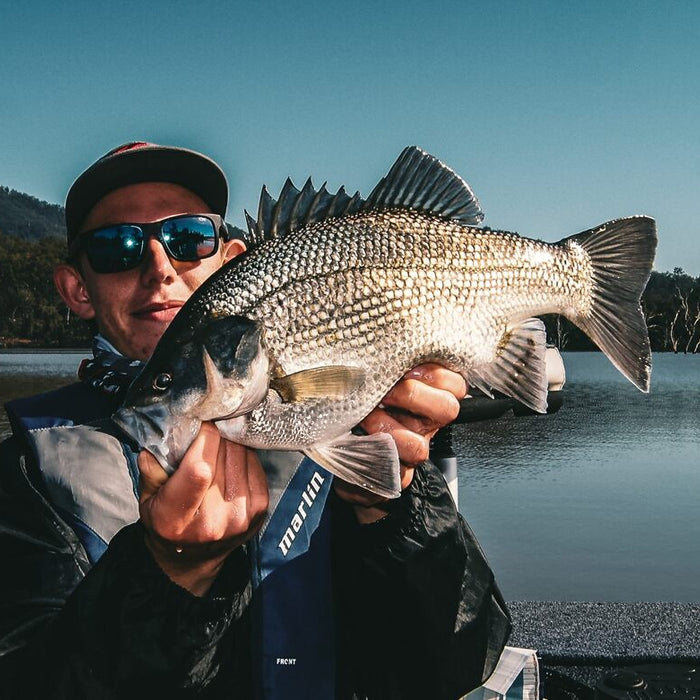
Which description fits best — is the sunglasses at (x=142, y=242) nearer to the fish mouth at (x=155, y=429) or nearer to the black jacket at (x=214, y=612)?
the black jacket at (x=214, y=612)

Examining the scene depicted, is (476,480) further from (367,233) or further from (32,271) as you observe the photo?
(32,271)

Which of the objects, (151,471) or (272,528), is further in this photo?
(272,528)

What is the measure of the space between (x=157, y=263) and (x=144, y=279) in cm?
13

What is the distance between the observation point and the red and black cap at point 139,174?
407 cm

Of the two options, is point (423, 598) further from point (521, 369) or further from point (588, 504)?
point (588, 504)

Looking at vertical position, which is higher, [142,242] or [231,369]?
[142,242]

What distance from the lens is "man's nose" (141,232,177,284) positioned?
381 centimetres

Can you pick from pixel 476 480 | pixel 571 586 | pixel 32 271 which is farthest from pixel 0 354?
pixel 571 586

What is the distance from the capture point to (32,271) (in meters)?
104

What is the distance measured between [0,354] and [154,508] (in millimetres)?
107938

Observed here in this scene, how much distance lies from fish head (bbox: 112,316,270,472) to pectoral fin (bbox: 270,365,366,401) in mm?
67

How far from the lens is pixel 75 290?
175 inches

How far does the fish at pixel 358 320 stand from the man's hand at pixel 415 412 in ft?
0.23

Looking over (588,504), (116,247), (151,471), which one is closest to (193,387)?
(151,471)
